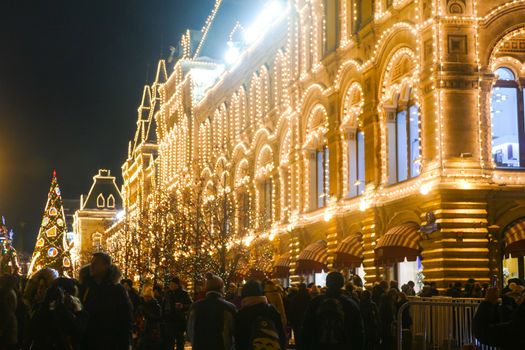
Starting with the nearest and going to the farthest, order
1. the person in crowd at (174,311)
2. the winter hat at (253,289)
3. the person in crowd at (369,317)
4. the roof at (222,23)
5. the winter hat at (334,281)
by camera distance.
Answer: the winter hat at (253,289), the winter hat at (334,281), the person in crowd at (174,311), the person in crowd at (369,317), the roof at (222,23)

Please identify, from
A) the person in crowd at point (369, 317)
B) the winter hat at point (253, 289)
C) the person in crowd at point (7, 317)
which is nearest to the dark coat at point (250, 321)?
the winter hat at point (253, 289)

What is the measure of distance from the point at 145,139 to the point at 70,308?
10042cm

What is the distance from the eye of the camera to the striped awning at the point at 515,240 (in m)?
28.9

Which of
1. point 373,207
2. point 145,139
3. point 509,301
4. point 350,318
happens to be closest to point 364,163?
point 373,207

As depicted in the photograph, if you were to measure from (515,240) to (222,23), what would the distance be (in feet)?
169

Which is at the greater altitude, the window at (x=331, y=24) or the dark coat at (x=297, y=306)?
the window at (x=331, y=24)

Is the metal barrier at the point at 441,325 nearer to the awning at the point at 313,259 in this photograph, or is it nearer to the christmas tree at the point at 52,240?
the awning at the point at 313,259

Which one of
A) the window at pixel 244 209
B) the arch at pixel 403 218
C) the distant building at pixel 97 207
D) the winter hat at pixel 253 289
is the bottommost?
the winter hat at pixel 253 289

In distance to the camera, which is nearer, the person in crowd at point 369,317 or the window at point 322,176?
the person in crowd at point 369,317

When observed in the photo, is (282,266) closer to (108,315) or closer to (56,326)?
(108,315)

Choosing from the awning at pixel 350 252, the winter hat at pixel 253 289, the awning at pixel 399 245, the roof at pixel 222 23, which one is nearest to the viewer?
the winter hat at pixel 253 289

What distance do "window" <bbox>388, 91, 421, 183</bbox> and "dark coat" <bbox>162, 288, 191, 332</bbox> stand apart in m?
15.0

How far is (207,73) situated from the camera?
78.9 m

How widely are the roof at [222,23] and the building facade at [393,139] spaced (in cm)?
2015
